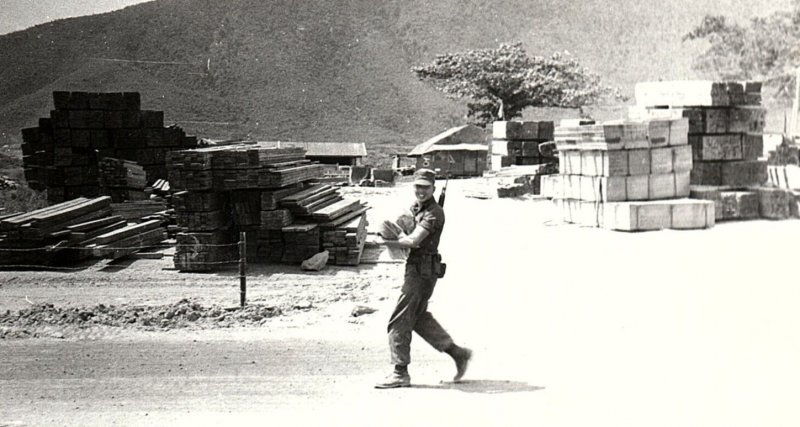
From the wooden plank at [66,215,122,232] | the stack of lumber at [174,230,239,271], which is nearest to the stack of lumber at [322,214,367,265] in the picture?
the stack of lumber at [174,230,239,271]

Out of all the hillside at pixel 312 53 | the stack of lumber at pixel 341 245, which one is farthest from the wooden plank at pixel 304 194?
the hillside at pixel 312 53

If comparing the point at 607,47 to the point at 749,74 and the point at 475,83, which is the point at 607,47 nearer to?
the point at 475,83

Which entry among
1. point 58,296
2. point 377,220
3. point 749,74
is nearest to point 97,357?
point 58,296

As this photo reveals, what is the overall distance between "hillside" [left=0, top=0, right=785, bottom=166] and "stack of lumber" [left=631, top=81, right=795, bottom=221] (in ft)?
164

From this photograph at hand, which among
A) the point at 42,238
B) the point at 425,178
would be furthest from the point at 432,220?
the point at 42,238

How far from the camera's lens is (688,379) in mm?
7402

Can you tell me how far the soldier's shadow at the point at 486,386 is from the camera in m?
7.19

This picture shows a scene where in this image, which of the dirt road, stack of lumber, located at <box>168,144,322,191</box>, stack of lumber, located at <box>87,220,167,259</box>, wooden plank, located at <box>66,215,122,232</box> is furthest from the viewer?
wooden plank, located at <box>66,215,122,232</box>

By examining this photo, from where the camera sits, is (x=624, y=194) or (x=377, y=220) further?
(x=377, y=220)

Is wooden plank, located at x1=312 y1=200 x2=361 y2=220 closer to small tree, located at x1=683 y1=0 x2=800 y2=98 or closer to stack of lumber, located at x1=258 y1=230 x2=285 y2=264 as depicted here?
stack of lumber, located at x1=258 y1=230 x2=285 y2=264

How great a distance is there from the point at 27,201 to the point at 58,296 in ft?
36.9

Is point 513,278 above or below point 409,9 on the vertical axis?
below

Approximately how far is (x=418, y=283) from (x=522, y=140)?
21690 mm

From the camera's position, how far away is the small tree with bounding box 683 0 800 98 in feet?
145
